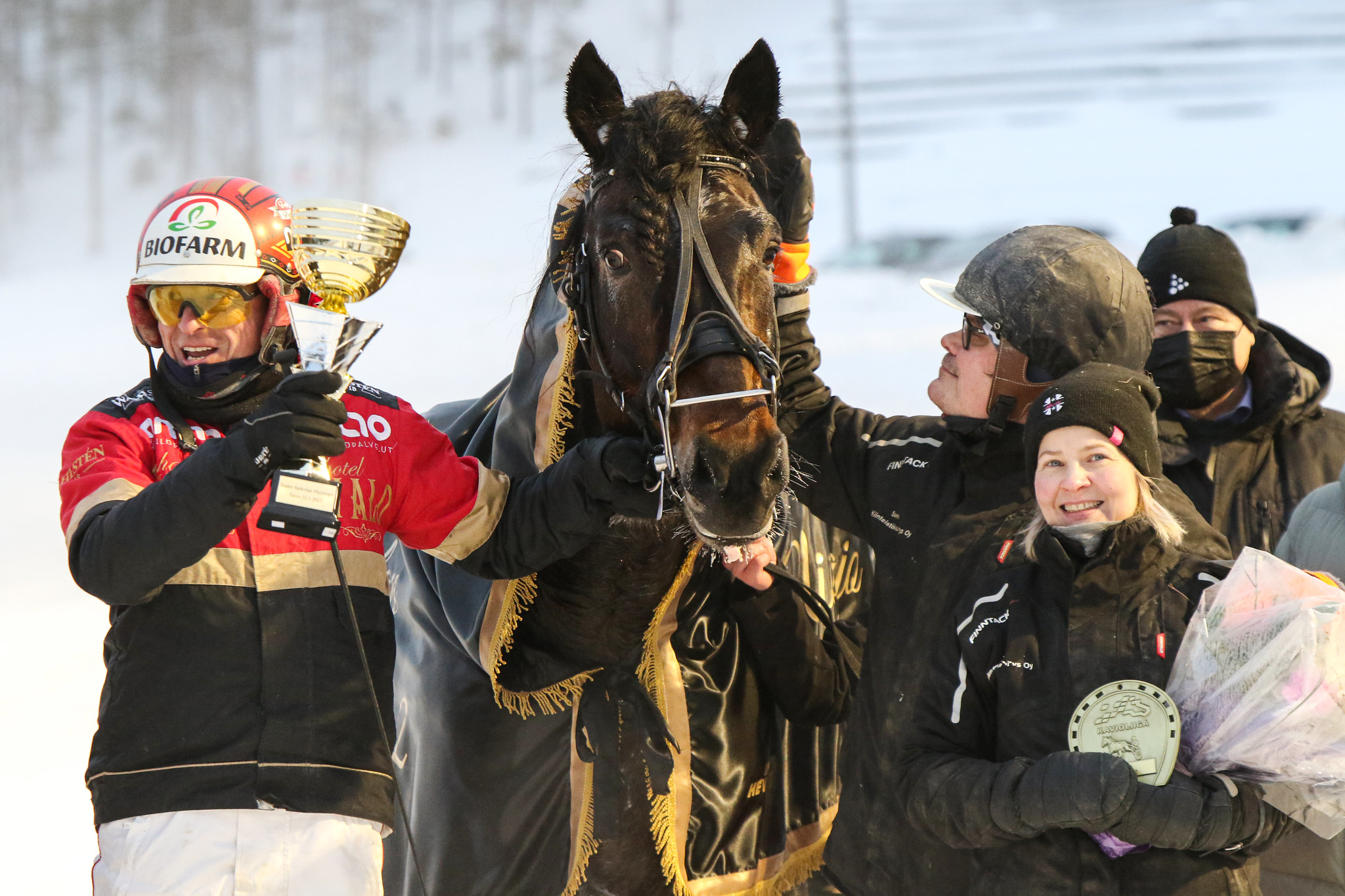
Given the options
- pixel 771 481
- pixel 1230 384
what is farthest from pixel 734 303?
pixel 1230 384

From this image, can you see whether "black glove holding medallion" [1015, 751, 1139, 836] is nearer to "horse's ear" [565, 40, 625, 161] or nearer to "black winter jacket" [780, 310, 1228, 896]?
"black winter jacket" [780, 310, 1228, 896]

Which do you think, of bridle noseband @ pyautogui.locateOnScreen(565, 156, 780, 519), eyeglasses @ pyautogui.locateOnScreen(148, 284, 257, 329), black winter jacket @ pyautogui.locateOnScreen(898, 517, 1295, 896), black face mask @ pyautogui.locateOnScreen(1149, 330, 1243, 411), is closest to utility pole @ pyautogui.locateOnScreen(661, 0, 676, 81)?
black face mask @ pyautogui.locateOnScreen(1149, 330, 1243, 411)

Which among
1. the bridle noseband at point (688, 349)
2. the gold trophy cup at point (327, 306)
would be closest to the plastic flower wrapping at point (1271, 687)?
the bridle noseband at point (688, 349)

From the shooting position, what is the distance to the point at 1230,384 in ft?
9.13

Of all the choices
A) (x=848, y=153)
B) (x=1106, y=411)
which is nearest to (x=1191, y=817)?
(x=1106, y=411)

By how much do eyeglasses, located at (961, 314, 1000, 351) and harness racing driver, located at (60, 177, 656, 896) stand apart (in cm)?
→ 73

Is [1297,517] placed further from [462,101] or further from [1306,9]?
[462,101]

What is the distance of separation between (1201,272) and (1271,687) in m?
1.45

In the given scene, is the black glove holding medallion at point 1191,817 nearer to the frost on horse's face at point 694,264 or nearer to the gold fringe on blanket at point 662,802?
the frost on horse's face at point 694,264

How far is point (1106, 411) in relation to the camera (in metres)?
1.81

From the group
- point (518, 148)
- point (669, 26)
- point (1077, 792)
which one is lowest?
point (1077, 792)

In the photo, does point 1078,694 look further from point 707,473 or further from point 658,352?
point 658,352

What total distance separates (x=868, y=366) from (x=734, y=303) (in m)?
3.81

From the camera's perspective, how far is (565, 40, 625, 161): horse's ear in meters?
2.06
